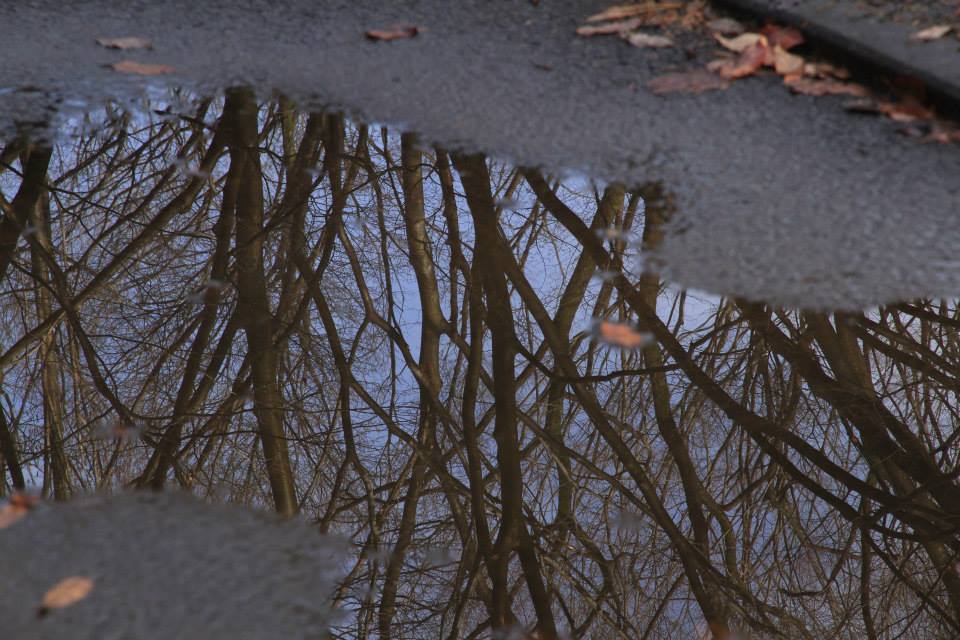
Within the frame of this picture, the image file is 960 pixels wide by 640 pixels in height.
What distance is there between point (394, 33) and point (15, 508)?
2.54 meters

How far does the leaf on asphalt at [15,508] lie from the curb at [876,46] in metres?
2.87

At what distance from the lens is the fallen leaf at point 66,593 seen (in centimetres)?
155

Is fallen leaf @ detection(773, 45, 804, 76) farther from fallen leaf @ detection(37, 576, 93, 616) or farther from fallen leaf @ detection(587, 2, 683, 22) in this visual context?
fallen leaf @ detection(37, 576, 93, 616)

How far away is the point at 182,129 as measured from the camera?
3.28 metres

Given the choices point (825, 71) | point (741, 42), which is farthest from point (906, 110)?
point (741, 42)

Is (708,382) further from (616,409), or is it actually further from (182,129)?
(182,129)

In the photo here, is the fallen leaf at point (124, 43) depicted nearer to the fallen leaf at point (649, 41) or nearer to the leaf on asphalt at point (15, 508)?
the fallen leaf at point (649, 41)

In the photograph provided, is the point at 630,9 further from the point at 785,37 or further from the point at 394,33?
the point at 394,33

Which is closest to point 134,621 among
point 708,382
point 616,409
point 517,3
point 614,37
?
point 616,409

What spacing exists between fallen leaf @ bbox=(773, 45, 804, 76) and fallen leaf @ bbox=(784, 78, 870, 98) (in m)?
0.08

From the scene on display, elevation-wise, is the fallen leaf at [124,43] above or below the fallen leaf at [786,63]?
below

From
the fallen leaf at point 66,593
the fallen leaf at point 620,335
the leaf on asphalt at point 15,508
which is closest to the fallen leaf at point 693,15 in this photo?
the fallen leaf at point 620,335

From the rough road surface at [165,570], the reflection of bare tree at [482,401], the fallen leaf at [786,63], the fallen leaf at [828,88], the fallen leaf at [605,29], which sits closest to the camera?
the rough road surface at [165,570]

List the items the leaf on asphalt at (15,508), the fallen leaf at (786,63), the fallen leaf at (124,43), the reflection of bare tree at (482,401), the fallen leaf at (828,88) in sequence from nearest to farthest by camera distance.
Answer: the leaf on asphalt at (15,508), the reflection of bare tree at (482,401), the fallen leaf at (828,88), the fallen leaf at (786,63), the fallen leaf at (124,43)
